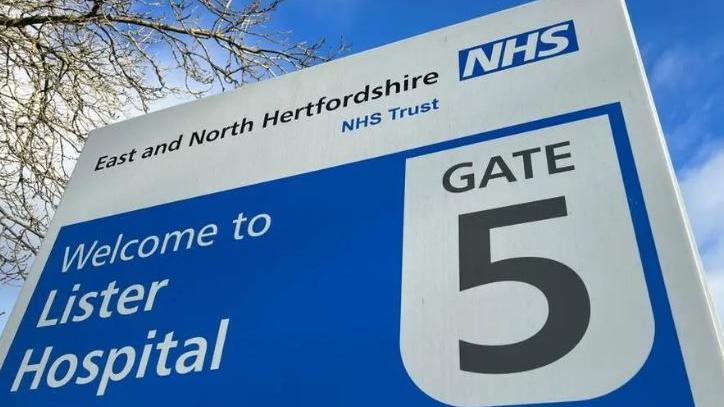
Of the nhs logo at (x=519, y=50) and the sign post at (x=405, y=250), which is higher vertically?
the nhs logo at (x=519, y=50)

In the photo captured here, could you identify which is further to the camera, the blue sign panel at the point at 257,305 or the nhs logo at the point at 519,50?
the nhs logo at the point at 519,50

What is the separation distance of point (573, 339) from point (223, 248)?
976 mm

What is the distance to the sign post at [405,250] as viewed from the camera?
1135mm

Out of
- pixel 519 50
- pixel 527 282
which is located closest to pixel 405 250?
pixel 527 282

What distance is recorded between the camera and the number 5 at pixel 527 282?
1134mm

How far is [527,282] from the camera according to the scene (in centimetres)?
123

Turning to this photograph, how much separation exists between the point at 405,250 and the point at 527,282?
0.30 metres

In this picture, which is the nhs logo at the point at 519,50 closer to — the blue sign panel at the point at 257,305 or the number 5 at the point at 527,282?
the blue sign panel at the point at 257,305

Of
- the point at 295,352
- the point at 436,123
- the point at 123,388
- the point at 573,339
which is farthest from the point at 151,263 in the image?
the point at 573,339

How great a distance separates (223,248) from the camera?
65.5 inches

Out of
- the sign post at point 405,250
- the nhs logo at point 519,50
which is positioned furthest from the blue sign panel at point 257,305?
the nhs logo at point 519,50

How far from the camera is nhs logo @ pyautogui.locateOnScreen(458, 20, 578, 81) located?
1.65 m

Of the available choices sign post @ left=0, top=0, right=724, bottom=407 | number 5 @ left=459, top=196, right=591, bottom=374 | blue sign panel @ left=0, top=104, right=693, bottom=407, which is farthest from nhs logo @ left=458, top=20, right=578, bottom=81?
number 5 @ left=459, top=196, right=591, bottom=374

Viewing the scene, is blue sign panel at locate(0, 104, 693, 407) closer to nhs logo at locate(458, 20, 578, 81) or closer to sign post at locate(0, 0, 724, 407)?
sign post at locate(0, 0, 724, 407)
